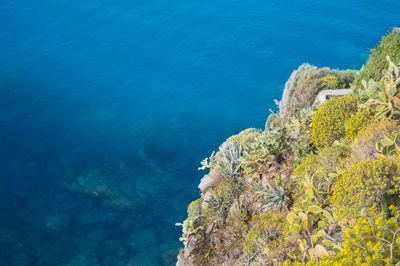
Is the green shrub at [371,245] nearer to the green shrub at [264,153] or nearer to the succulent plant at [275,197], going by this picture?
the succulent plant at [275,197]

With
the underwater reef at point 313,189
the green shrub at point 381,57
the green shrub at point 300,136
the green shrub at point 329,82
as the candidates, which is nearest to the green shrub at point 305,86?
the green shrub at point 329,82

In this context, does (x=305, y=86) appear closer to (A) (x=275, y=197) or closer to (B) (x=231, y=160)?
(B) (x=231, y=160)

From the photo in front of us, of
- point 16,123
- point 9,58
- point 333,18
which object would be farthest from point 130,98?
point 333,18

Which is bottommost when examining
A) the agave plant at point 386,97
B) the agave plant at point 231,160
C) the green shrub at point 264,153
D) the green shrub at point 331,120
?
the agave plant at point 231,160

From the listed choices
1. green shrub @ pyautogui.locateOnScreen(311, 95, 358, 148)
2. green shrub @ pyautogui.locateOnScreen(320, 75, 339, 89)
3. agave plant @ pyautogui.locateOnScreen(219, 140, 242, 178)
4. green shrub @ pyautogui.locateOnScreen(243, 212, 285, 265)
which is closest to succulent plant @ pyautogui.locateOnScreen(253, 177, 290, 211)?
green shrub @ pyautogui.locateOnScreen(243, 212, 285, 265)

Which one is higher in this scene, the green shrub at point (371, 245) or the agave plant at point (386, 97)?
the agave plant at point (386, 97)

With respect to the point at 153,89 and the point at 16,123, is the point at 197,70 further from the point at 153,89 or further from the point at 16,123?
the point at 16,123
